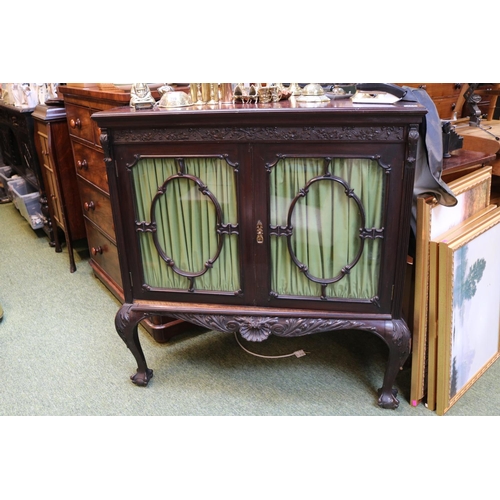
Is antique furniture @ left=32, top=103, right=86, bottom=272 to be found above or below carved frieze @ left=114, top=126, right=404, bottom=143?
below

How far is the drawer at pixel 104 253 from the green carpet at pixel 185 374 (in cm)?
15

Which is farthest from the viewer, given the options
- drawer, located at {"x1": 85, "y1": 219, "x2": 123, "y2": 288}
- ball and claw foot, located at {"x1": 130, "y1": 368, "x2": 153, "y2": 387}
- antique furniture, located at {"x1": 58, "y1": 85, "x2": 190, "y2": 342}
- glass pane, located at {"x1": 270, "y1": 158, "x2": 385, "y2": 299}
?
drawer, located at {"x1": 85, "y1": 219, "x2": 123, "y2": 288}

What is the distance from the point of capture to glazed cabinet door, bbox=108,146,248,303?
4.32 feet

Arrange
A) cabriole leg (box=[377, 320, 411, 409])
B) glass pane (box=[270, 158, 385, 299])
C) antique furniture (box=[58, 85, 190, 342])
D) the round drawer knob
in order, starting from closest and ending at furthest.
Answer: glass pane (box=[270, 158, 385, 299])
cabriole leg (box=[377, 320, 411, 409])
antique furniture (box=[58, 85, 190, 342])
the round drawer knob

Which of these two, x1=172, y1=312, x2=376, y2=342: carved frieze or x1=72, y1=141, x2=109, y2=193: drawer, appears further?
x1=72, y1=141, x2=109, y2=193: drawer

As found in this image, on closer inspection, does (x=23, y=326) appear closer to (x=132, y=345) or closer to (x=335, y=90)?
(x=132, y=345)

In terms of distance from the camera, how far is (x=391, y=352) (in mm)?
1400

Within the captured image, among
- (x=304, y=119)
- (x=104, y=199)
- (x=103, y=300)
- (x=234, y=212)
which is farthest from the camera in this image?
(x=103, y=300)

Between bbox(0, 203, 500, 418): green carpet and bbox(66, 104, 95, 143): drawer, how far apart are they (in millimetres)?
756

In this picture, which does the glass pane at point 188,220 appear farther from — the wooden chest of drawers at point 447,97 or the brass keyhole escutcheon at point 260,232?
the wooden chest of drawers at point 447,97

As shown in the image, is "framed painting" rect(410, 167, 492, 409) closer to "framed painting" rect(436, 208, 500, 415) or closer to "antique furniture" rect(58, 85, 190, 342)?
"framed painting" rect(436, 208, 500, 415)

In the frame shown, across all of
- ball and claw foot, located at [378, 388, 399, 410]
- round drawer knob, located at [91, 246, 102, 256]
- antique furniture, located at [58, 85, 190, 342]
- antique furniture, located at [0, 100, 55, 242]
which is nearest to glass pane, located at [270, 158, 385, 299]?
ball and claw foot, located at [378, 388, 399, 410]
